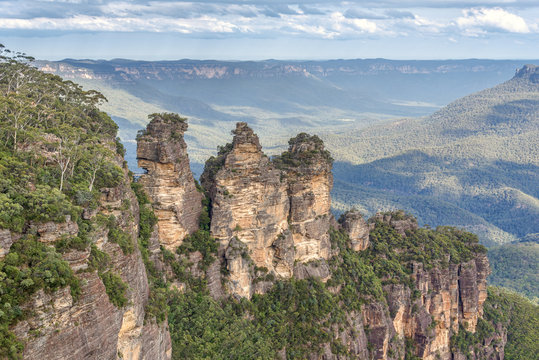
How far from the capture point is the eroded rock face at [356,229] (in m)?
58.8

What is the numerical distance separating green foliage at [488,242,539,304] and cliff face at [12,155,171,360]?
10422cm

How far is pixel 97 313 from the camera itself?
2420cm

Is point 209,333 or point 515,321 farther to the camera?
point 515,321

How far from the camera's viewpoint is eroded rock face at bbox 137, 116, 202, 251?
135 ft

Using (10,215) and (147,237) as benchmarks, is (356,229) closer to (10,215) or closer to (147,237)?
(147,237)

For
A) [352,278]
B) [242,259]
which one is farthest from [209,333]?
[352,278]

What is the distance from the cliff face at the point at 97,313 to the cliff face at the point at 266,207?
13054 mm

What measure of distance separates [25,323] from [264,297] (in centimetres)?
2824

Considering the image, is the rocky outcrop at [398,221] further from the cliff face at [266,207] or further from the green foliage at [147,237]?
the green foliage at [147,237]

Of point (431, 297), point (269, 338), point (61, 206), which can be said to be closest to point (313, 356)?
point (269, 338)

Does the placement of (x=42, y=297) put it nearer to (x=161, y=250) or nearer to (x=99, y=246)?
(x=99, y=246)

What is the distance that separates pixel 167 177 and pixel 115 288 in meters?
16.2

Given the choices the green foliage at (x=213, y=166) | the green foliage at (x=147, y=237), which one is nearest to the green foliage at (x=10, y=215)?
the green foliage at (x=147, y=237)

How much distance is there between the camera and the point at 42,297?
21.3 m
